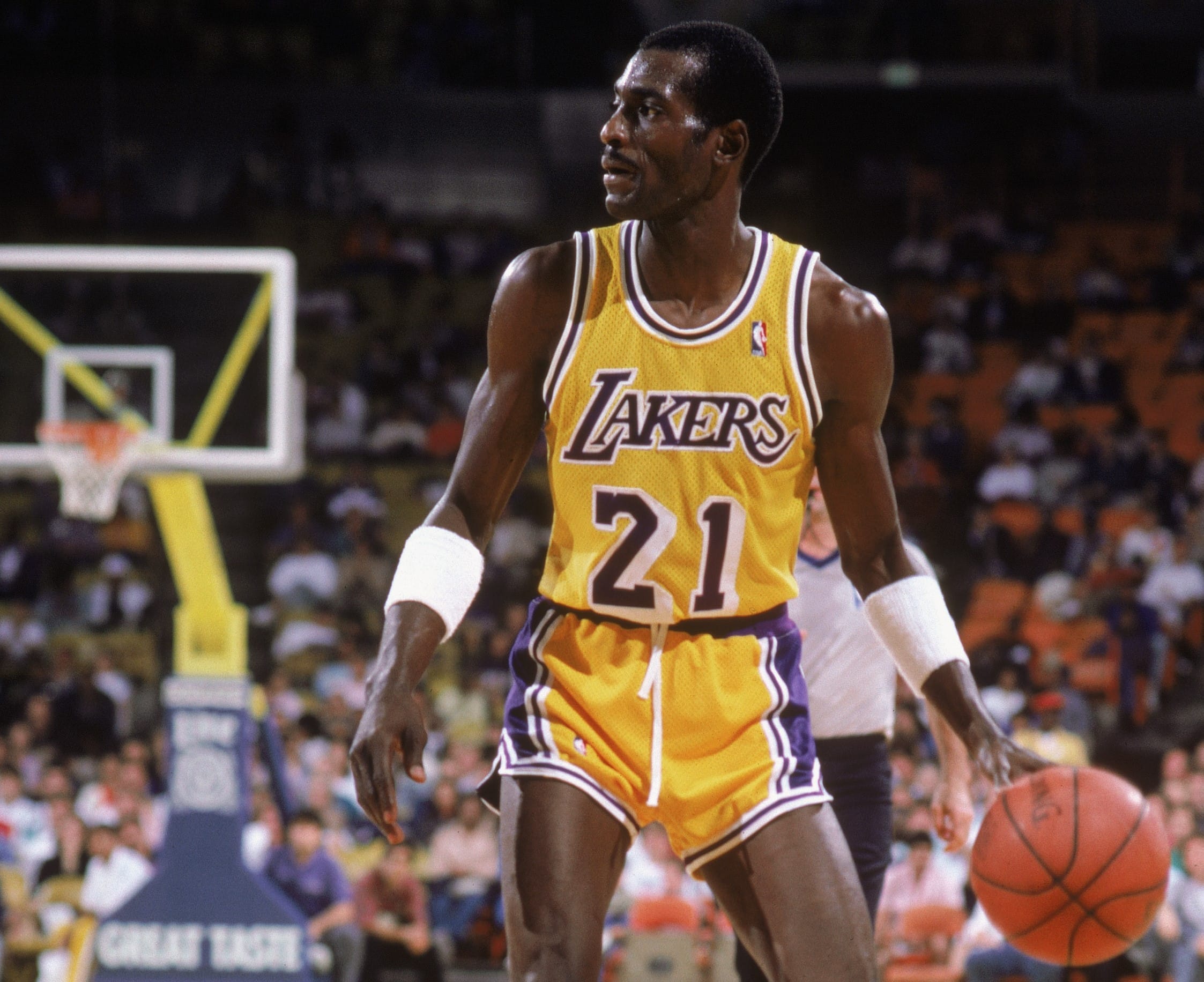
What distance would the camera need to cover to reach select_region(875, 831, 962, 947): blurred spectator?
8.77 m

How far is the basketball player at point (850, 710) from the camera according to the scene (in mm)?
4324

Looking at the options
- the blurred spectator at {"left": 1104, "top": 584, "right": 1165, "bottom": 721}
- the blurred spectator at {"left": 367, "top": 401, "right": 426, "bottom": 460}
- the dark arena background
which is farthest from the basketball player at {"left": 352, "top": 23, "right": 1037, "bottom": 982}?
the blurred spectator at {"left": 367, "top": 401, "right": 426, "bottom": 460}

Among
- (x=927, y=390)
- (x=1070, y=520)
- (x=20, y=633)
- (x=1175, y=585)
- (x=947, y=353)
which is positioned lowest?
(x=20, y=633)

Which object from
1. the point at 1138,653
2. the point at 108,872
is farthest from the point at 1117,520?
the point at 108,872

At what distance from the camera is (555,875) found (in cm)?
279

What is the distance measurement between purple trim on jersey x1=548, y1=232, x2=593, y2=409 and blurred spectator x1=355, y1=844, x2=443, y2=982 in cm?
640

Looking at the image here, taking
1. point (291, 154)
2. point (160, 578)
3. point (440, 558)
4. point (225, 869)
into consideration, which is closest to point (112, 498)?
point (225, 869)

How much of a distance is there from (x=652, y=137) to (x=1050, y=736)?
7.98 meters

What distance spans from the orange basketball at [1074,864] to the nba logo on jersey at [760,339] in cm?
91

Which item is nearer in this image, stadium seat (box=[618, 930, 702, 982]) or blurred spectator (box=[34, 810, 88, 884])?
stadium seat (box=[618, 930, 702, 982])

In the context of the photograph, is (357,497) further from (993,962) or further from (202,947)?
(993,962)

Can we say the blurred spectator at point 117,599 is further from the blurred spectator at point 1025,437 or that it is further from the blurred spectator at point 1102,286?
the blurred spectator at point 1102,286

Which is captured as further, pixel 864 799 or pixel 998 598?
pixel 998 598

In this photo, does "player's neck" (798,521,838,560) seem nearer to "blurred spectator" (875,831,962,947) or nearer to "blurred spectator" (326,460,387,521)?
"blurred spectator" (875,831,962,947)
